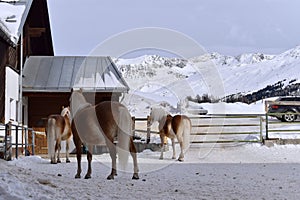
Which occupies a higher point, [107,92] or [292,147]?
[107,92]

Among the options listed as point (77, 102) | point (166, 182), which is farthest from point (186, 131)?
point (166, 182)

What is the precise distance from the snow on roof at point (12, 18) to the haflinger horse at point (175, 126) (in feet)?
16.9

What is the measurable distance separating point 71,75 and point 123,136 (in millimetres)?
13315

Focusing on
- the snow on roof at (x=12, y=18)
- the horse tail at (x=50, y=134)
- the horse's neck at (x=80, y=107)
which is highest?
the snow on roof at (x=12, y=18)

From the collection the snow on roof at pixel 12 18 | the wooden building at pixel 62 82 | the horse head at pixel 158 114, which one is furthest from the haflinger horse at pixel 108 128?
the wooden building at pixel 62 82

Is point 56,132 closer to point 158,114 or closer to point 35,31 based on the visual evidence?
point 158,114

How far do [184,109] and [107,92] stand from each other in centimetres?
633

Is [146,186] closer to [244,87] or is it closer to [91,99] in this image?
[91,99]

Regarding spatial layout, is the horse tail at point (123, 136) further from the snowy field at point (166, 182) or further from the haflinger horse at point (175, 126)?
the haflinger horse at point (175, 126)

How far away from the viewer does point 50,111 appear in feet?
73.9

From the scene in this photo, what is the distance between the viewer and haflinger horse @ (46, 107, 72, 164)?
46.0ft

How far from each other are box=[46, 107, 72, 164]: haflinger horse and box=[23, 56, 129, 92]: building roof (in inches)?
232

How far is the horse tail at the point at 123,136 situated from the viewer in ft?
32.0

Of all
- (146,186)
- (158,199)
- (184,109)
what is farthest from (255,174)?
(184,109)
